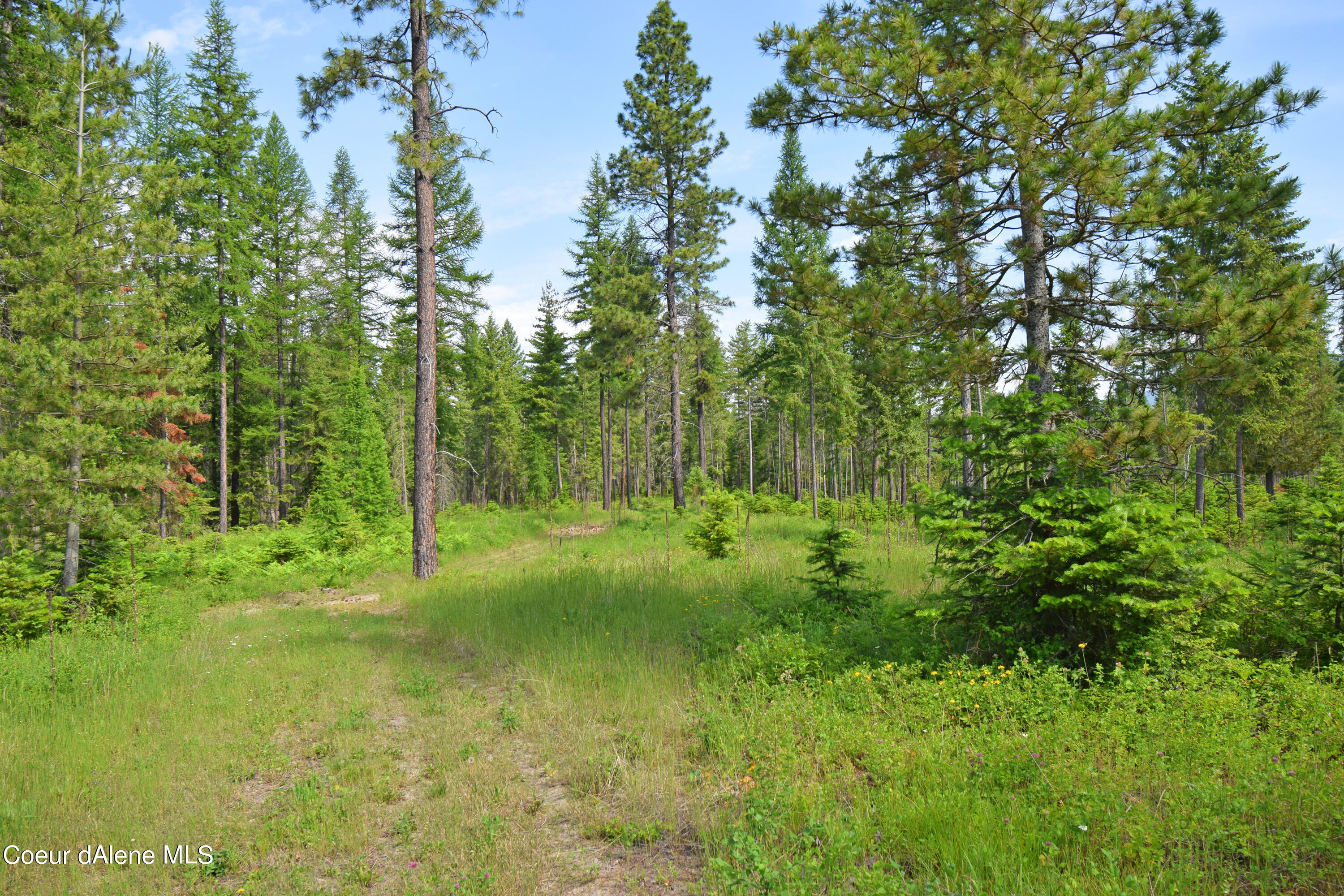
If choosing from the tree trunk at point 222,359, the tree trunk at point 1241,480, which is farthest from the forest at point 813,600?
the tree trunk at point 1241,480

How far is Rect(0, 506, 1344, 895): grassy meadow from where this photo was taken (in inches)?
115

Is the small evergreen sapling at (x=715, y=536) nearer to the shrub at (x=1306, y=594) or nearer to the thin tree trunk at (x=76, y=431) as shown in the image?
the shrub at (x=1306, y=594)

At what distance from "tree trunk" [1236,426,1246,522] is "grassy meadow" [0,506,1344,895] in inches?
871

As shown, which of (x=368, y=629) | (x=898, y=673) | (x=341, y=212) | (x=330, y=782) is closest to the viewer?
(x=330, y=782)

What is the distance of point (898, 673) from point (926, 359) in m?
3.31

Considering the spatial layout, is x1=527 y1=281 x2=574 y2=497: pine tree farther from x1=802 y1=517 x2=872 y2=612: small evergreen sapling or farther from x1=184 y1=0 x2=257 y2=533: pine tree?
x1=802 y1=517 x2=872 y2=612: small evergreen sapling

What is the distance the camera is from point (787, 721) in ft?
15.0

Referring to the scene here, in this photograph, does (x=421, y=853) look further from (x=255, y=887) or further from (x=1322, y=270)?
(x=1322, y=270)

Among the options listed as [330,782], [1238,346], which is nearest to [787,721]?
[330,782]

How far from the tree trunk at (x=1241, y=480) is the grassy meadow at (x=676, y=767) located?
2212 cm

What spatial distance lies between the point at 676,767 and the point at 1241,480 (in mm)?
27237

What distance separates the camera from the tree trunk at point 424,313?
12.0 meters

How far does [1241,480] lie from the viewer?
860 inches

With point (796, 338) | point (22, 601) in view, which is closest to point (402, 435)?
point (796, 338)
